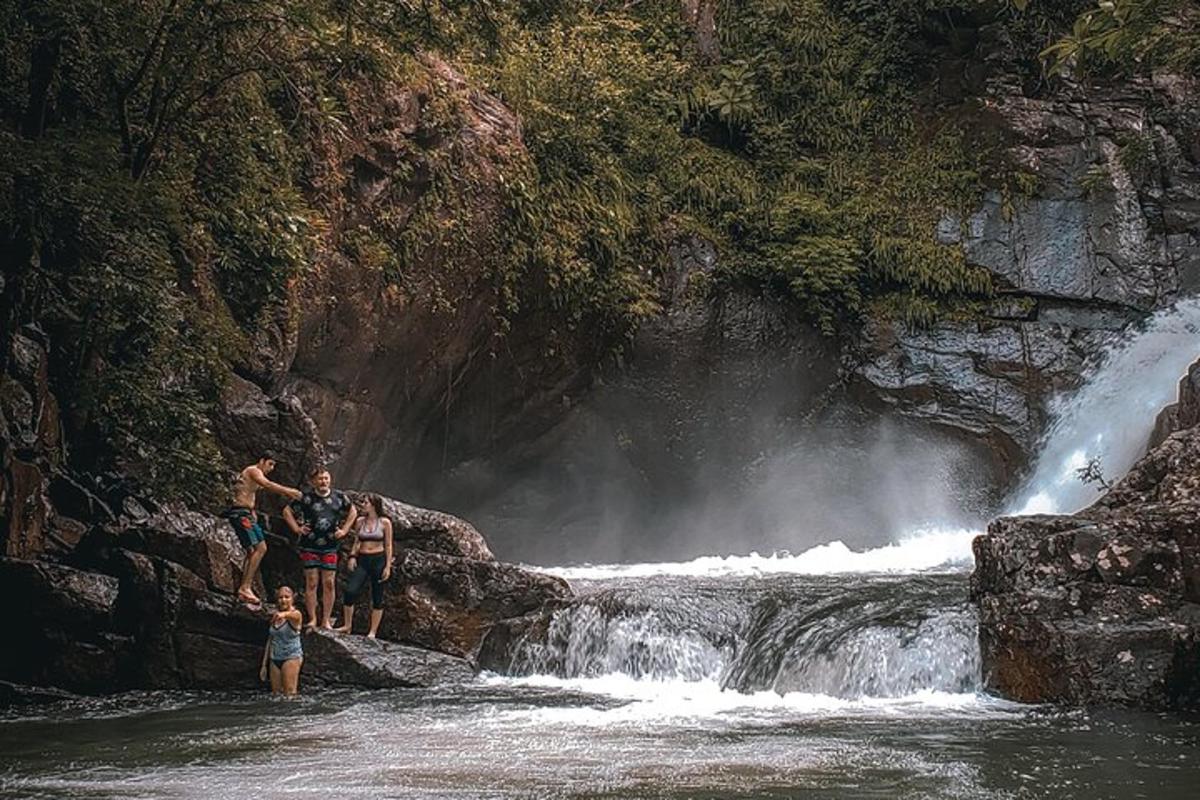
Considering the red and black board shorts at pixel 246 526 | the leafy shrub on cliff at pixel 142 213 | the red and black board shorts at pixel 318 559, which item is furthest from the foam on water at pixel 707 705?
the leafy shrub on cliff at pixel 142 213

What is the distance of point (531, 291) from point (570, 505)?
153 inches

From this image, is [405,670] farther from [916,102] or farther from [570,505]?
[916,102]

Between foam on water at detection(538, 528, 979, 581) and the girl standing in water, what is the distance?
563cm

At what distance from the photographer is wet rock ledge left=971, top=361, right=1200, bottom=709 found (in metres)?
9.29

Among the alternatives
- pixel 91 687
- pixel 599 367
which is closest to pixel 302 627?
pixel 91 687

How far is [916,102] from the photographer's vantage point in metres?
23.6

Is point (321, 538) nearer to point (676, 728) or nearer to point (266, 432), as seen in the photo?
point (266, 432)

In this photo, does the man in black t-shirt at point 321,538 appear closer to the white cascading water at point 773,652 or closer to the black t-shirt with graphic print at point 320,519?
the black t-shirt with graphic print at point 320,519

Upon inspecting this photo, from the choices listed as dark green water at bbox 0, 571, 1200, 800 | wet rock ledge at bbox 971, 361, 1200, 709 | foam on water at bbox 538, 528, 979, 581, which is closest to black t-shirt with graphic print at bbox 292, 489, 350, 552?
dark green water at bbox 0, 571, 1200, 800

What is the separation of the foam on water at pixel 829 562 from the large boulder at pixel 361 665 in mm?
4625

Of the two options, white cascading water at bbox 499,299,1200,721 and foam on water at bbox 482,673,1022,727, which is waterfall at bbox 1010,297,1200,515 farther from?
foam on water at bbox 482,673,1022,727

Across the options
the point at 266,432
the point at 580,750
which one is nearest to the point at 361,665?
the point at 266,432

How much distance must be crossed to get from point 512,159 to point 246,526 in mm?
7784

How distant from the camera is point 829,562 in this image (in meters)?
18.3
